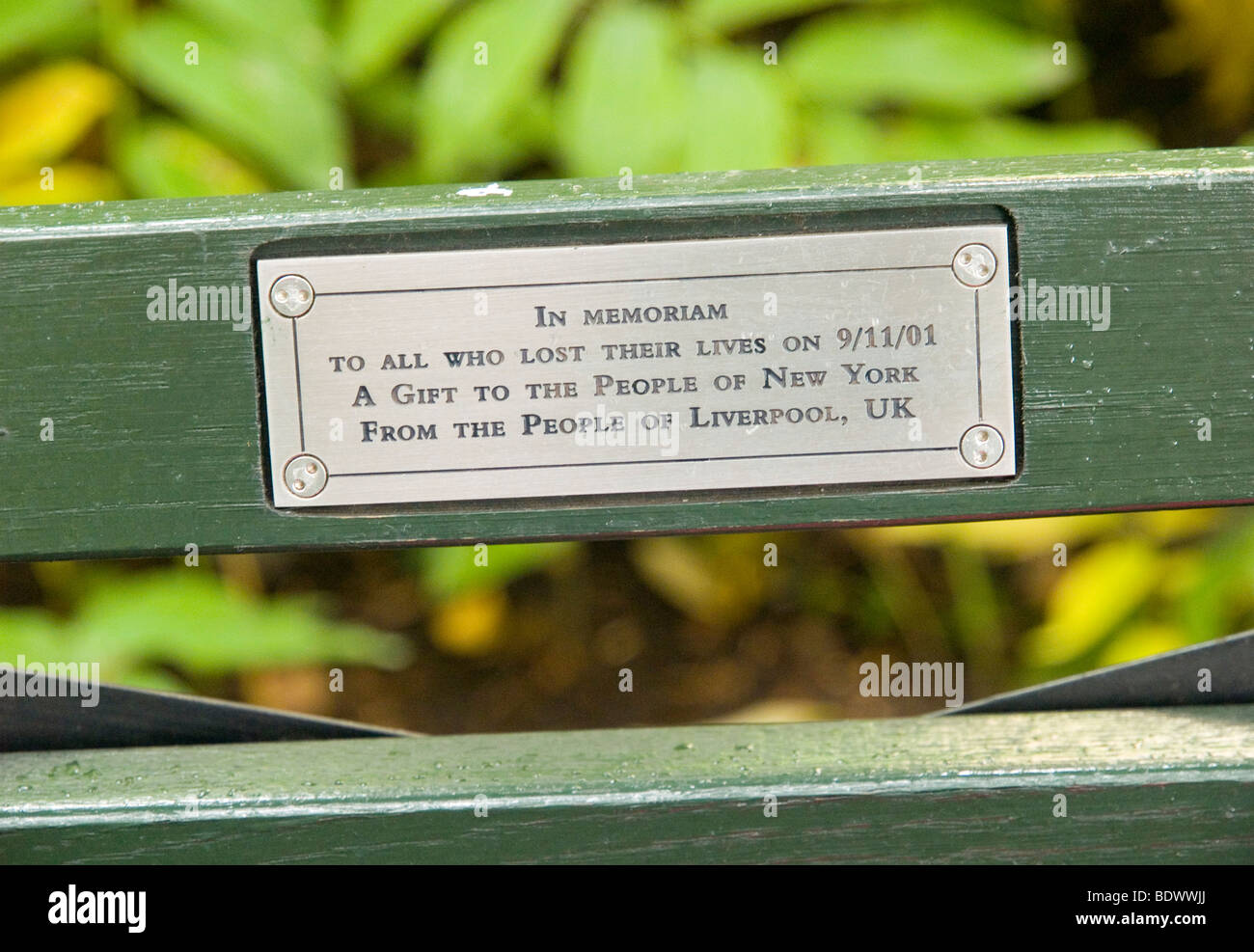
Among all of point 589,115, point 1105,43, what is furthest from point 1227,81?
point 589,115

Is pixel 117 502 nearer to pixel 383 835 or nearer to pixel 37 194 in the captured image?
pixel 383 835

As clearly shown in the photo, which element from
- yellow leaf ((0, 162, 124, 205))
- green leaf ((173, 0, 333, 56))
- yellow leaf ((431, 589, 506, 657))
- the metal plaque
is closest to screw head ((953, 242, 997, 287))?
the metal plaque

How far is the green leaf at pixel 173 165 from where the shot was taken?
972 mm

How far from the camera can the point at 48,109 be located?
3.31 feet

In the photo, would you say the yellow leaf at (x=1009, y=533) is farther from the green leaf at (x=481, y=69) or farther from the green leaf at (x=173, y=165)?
the green leaf at (x=173, y=165)

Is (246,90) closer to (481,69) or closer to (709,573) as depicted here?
(481,69)

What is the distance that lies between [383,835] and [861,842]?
22cm

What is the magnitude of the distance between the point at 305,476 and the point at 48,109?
74 centimetres

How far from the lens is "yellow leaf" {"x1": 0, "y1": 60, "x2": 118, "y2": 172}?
1.00 m

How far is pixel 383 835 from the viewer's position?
488 millimetres

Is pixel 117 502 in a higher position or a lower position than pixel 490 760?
higher

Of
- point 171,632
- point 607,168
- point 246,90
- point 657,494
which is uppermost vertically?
point 246,90

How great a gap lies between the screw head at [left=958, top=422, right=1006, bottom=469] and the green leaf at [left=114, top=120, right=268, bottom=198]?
A: 724 mm

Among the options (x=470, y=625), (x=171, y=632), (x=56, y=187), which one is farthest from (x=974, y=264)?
(x=470, y=625)
